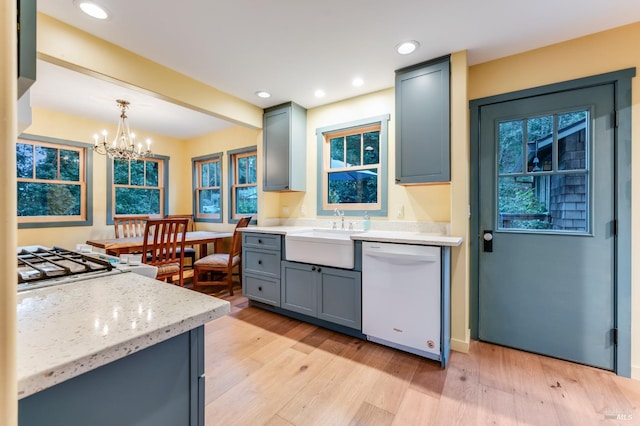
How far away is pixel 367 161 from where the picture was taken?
3.11 metres

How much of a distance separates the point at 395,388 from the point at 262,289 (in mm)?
1718

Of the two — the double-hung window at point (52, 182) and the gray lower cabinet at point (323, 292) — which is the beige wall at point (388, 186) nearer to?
the gray lower cabinet at point (323, 292)

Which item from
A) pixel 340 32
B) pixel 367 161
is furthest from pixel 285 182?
pixel 340 32

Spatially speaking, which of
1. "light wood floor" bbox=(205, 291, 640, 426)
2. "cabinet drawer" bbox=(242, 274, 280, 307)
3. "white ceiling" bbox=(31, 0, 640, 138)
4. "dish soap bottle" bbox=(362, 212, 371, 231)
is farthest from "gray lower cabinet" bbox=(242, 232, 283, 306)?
"white ceiling" bbox=(31, 0, 640, 138)

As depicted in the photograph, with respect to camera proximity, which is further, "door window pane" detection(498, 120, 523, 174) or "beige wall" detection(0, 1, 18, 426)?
"door window pane" detection(498, 120, 523, 174)

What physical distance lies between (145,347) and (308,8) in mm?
2016

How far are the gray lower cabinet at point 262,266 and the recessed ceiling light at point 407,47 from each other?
2.01m

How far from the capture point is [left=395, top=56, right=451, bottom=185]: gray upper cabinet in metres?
2.29

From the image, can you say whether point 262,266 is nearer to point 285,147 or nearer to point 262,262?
point 262,262

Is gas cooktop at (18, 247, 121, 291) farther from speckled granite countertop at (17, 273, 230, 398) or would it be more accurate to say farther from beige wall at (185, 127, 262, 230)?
beige wall at (185, 127, 262, 230)

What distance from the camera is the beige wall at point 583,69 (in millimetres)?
1874

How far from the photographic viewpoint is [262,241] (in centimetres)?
306

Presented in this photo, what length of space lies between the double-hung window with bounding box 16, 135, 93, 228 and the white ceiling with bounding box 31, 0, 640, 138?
1486mm

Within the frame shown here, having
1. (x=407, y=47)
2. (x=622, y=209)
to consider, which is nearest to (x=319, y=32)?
(x=407, y=47)
